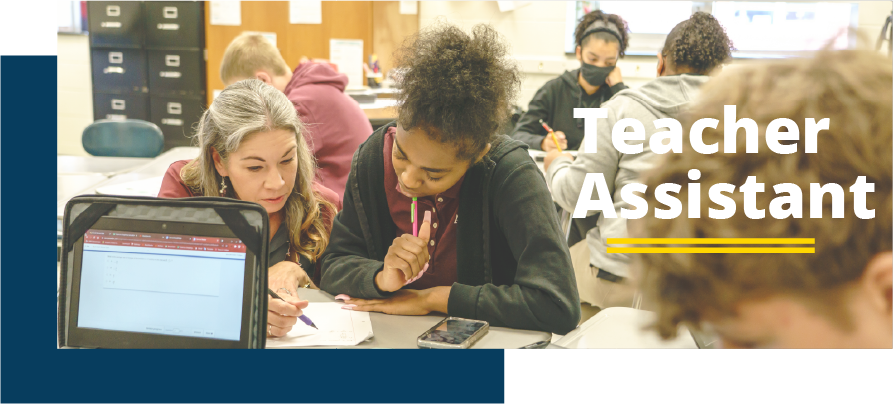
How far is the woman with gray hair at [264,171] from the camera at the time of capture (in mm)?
1399

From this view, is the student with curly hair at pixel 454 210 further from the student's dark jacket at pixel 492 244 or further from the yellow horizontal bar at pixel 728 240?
the yellow horizontal bar at pixel 728 240

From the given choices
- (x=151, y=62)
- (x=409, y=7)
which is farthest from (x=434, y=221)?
(x=151, y=62)

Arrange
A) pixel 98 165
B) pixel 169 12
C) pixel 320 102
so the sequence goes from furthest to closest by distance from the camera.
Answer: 1. pixel 169 12
2. pixel 98 165
3. pixel 320 102

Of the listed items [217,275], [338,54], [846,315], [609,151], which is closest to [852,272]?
[846,315]

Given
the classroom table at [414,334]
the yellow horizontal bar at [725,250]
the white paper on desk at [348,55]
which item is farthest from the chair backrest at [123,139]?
the yellow horizontal bar at [725,250]

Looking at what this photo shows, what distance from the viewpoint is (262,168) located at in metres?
1.40

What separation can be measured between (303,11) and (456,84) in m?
3.11

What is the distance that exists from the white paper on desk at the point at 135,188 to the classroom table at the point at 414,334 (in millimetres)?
1231

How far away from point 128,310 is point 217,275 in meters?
0.15

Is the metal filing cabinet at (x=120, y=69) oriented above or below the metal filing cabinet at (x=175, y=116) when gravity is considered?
above

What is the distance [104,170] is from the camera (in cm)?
265

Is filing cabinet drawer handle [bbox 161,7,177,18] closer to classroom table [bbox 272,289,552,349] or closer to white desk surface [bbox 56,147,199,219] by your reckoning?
white desk surface [bbox 56,147,199,219]

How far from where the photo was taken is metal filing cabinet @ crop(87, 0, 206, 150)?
417 cm

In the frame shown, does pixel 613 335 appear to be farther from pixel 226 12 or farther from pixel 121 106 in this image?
pixel 121 106
